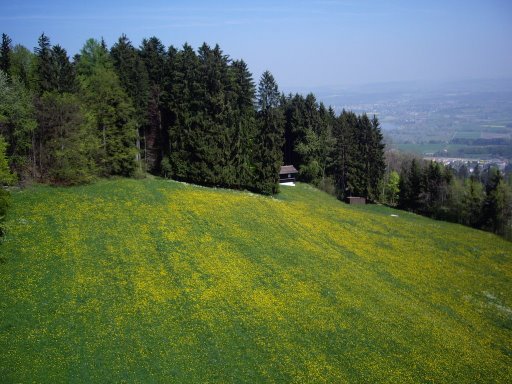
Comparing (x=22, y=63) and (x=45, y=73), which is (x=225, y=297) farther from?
(x=22, y=63)

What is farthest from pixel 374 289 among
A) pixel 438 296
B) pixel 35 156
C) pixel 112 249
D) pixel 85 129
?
pixel 35 156

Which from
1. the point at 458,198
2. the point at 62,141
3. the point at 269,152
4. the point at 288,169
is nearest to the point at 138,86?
the point at 62,141

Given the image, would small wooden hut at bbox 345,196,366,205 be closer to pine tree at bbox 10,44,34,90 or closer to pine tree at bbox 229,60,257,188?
pine tree at bbox 229,60,257,188

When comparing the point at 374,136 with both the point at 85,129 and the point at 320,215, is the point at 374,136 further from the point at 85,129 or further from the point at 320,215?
the point at 85,129

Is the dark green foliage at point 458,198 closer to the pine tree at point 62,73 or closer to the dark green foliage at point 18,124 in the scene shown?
the pine tree at point 62,73

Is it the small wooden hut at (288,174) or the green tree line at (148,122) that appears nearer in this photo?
the green tree line at (148,122)

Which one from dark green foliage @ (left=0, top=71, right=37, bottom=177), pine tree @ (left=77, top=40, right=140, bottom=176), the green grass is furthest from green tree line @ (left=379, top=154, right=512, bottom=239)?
dark green foliage @ (left=0, top=71, right=37, bottom=177)

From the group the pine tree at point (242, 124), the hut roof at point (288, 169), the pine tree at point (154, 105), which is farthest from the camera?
the hut roof at point (288, 169)

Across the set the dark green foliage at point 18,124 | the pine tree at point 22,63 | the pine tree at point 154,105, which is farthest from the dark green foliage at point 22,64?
the pine tree at point 154,105
